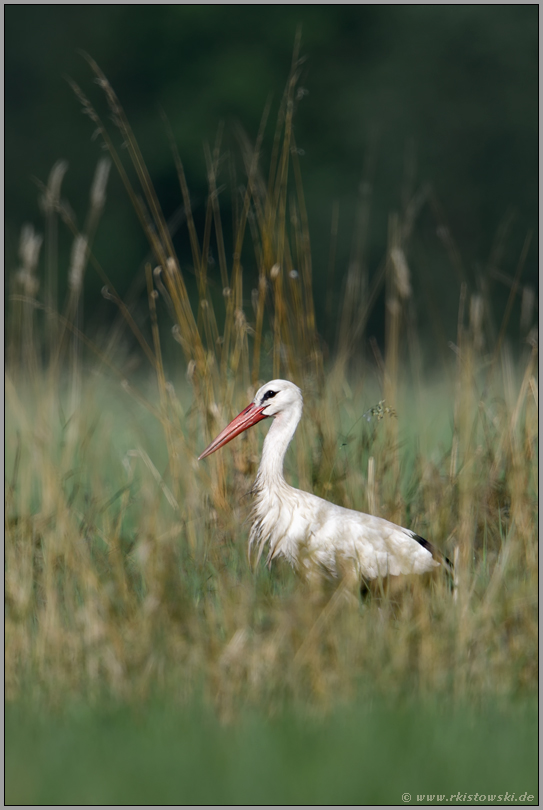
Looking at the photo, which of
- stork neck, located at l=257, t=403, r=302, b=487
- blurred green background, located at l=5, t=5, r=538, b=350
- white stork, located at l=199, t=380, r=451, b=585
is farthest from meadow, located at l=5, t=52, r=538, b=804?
blurred green background, located at l=5, t=5, r=538, b=350

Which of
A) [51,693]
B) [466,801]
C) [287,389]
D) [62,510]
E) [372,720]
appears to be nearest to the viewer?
[466,801]

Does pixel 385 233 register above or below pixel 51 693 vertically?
above

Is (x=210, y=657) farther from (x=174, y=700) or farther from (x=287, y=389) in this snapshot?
(x=287, y=389)

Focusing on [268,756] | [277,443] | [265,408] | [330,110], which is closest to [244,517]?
[277,443]

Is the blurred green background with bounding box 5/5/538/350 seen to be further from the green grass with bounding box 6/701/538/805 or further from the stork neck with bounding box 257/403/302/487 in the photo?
the green grass with bounding box 6/701/538/805

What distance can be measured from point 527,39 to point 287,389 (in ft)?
44.8

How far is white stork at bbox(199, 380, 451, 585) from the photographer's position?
3.09m

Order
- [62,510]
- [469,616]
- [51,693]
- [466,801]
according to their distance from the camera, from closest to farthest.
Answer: [466,801] < [51,693] < [469,616] < [62,510]

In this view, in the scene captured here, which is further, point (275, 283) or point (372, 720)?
point (275, 283)

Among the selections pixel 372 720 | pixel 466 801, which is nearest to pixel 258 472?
pixel 372 720

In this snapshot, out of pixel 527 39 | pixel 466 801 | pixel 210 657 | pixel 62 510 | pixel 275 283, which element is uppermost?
pixel 527 39

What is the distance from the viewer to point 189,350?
363 cm

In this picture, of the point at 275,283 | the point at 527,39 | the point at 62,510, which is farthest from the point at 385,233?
the point at 62,510

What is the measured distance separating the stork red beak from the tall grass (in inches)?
6.2
